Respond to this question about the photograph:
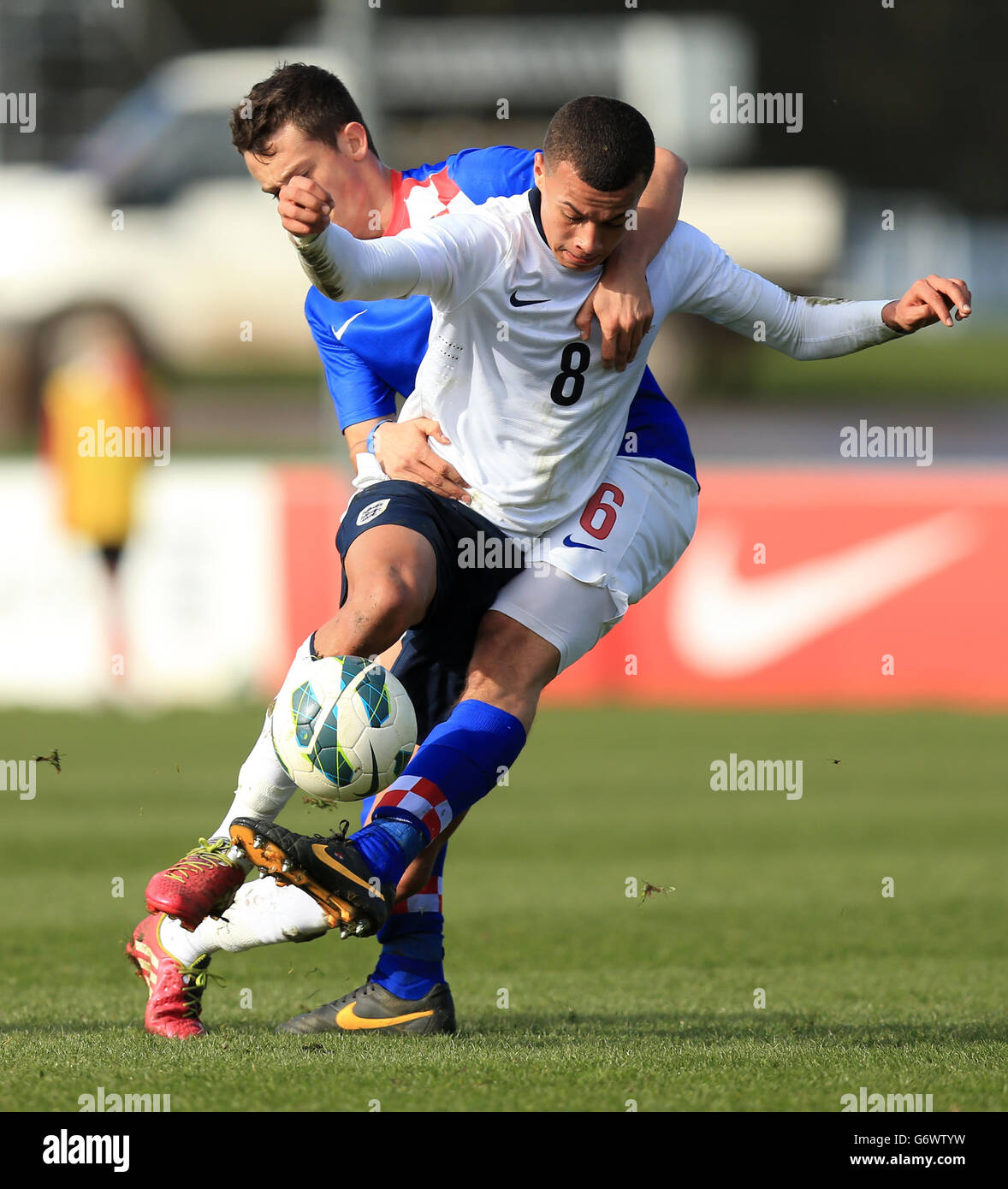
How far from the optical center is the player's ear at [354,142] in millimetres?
5375

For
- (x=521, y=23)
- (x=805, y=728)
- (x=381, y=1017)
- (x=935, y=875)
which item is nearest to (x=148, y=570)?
(x=805, y=728)

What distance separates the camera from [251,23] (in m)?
42.6

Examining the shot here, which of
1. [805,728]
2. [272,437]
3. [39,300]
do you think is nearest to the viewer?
[805,728]

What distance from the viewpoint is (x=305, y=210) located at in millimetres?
4012

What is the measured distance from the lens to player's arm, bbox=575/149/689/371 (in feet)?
15.9

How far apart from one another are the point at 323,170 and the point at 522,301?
843 millimetres

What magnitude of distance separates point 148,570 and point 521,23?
95.3 ft

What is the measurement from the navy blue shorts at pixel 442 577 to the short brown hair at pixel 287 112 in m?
1.03

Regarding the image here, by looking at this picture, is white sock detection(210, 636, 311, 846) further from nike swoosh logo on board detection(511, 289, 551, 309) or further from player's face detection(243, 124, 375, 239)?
player's face detection(243, 124, 375, 239)

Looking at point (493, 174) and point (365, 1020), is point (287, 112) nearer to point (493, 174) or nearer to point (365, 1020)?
point (493, 174)

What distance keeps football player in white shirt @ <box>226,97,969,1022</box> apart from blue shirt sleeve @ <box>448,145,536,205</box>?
13.3 inches

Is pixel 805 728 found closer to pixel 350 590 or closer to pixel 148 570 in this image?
pixel 148 570
